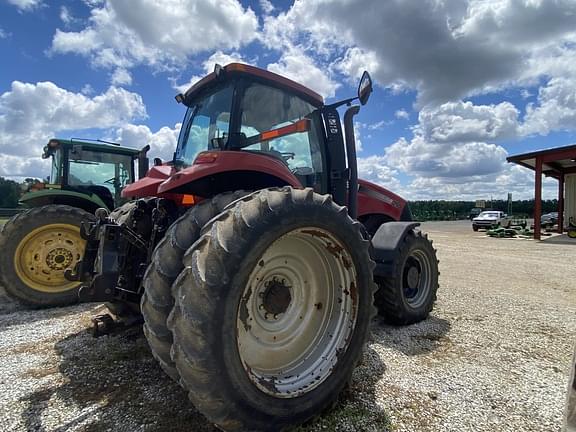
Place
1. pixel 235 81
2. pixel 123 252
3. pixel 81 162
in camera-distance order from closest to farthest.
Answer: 1. pixel 123 252
2. pixel 235 81
3. pixel 81 162

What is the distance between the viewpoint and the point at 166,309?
1.93 meters

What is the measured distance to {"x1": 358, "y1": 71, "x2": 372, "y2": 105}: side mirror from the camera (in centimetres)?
327

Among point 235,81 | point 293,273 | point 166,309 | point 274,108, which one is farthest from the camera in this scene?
point 274,108

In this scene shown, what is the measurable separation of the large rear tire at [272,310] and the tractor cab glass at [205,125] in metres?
1.11

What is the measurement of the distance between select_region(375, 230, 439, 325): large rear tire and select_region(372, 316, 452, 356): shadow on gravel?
0.10m

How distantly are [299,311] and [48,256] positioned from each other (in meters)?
4.34

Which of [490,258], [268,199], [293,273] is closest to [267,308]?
[293,273]

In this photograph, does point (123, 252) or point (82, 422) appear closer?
point (82, 422)

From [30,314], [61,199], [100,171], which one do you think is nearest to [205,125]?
[30,314]

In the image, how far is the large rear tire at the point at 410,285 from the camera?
3861mm

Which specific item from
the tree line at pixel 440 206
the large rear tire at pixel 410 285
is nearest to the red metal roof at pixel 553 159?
the large rear tire at pixel 410 285

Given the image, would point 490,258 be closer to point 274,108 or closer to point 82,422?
point 274,108

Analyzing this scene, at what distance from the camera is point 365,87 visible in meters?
3.30

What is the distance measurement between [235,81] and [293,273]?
1.63 m
